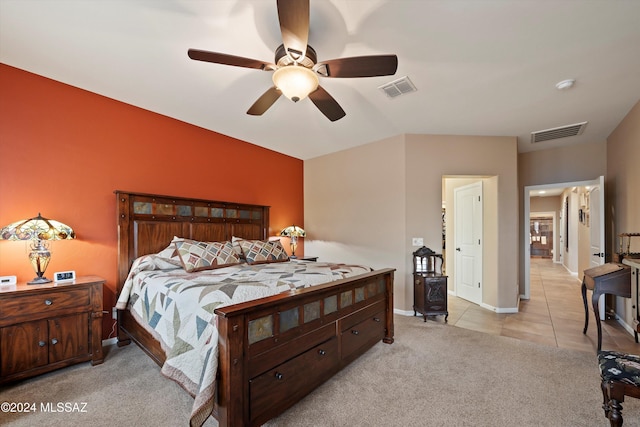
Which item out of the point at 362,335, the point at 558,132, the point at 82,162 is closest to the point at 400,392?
the point at 362,335

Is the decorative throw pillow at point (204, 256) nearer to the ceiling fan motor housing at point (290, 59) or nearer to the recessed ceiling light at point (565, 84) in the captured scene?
the ceiling fan motor housing at point (290, 59)

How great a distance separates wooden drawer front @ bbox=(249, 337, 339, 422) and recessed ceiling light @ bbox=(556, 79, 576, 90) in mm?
3292

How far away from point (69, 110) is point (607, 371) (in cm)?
490

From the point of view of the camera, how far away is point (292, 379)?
1.96m

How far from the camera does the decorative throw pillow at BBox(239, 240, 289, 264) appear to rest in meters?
3.51

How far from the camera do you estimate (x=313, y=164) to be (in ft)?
18.5

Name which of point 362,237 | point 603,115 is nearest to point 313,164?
point 362,237

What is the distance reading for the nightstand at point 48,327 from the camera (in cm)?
223

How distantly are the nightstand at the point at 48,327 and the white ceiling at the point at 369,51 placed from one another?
6.67 feet

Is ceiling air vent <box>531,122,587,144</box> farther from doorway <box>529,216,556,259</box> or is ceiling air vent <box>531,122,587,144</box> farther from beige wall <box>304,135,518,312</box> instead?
doorway <box>529,216,556,259</box>

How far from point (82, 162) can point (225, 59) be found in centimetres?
225

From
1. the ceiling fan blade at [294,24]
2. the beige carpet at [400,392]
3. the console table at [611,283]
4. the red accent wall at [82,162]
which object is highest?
the ceiling fan blade at [294,24]

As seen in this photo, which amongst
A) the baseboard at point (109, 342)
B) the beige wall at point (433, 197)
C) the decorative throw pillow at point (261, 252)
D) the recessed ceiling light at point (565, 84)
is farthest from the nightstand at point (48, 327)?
the recessed ceiling light at point (565, 84)

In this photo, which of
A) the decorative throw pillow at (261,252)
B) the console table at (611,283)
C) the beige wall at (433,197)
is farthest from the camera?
the beige wall at (433,197)
